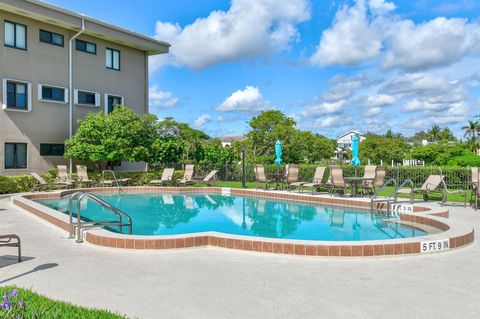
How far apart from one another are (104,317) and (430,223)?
26.9ft

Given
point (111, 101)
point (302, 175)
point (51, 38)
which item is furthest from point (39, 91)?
point (302, 175)

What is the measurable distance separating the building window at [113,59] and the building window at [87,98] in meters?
2.23

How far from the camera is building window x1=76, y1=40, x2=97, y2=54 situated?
23422 mm

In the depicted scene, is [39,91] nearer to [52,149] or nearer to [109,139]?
[52,149]

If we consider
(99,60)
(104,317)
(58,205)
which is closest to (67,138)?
(99,60)

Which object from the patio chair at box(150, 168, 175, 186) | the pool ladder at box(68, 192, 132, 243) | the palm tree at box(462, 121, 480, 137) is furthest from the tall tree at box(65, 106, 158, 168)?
the palm tree at box(462, 121, 480, 137)

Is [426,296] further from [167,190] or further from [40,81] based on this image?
[40,81]

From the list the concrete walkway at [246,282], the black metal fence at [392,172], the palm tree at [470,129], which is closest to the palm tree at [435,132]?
the palm tree at [470,129]

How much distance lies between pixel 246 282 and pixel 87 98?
69.9ft

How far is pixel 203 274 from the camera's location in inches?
217

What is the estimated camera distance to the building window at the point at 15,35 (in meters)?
19.8

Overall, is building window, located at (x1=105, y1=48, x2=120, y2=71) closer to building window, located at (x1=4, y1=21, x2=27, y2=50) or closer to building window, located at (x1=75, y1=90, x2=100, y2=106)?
building window, located at (x1=75, y1=90, x2=100, y2=106)

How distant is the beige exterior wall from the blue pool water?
6042 mm

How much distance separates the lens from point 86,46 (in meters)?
23.8
